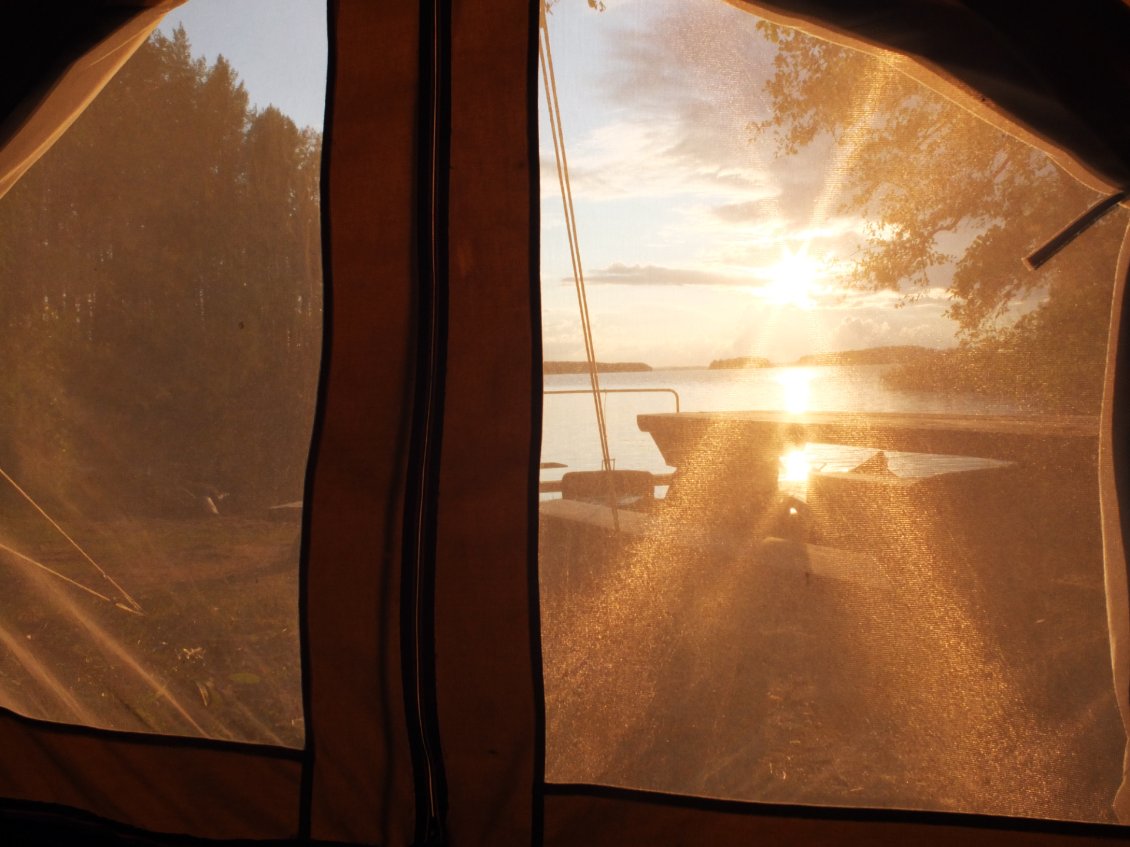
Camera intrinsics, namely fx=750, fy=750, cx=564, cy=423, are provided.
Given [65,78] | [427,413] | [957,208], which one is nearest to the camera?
[957,208]

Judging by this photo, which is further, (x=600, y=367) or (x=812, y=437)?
(x=600, y=367)

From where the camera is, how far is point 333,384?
1244 millimetres

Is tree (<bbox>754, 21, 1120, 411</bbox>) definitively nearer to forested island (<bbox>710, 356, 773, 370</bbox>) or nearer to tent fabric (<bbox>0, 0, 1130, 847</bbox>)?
forested island (<bbox>710, 356, 773, 370</bbox>)

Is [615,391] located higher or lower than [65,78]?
lower

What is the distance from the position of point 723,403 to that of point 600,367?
223 mm

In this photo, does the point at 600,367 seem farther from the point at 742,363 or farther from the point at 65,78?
the point at 65,78

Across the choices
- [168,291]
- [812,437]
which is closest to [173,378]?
[168,291]

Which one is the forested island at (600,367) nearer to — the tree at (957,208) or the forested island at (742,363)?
the forested island at (742,363)

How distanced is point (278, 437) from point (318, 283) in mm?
284

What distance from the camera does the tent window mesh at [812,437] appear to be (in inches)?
41.6

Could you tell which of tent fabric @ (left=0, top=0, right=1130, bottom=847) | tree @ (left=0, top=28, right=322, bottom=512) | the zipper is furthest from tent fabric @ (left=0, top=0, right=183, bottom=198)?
the zipper

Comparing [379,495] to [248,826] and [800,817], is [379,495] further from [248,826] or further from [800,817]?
[800,817]

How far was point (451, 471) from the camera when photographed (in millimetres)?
1200

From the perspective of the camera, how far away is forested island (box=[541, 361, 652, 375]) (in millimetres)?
1268
